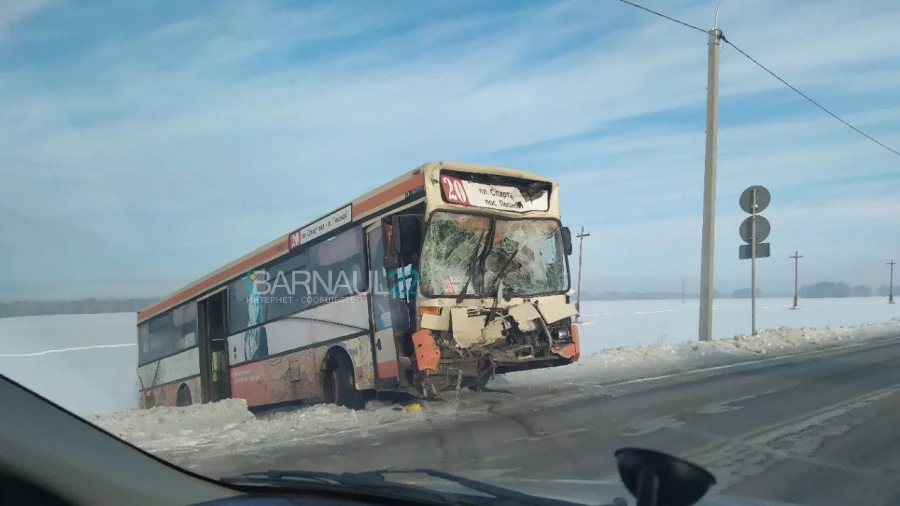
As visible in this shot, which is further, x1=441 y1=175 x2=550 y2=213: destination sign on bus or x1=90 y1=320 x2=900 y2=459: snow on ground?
x1=441 y1=175 x2=550 y2=213: destination sign on bus

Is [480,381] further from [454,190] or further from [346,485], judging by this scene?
[346,485]

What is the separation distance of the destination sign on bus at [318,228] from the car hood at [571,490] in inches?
276

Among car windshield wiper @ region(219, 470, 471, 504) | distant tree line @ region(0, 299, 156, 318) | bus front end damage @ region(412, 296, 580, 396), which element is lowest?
A: bus front end damage @ region(412, 296, 580, 396)

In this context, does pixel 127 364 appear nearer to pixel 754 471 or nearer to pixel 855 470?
pixel 754 471

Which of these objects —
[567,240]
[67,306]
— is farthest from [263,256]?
[67,306]

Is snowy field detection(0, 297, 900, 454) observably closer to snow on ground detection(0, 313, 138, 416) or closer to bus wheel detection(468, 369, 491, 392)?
snow on ground detection(0, 313, 138, 416)

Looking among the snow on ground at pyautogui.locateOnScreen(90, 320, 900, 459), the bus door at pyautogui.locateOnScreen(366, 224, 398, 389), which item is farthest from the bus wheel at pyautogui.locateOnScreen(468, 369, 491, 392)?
the bus door at pyautogui.locateOnScreen(366, 224, 398, 389)

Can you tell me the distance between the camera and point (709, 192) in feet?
59.0

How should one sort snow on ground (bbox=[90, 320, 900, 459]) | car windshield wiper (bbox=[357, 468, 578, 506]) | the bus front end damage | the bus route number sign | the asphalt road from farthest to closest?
the bus route number sign, the bus front end damage, snow on ground (bbox=[90, 320, 900, 459]), the asphalt road, car windshield wiper (bbox=[357, 468, 578, 506])

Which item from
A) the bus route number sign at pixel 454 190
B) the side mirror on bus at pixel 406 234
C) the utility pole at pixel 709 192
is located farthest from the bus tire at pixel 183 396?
the utility pole at pixel 709 192

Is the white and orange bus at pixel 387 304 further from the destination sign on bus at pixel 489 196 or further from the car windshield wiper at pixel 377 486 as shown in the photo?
the car windshield wiper at pixel 377 486

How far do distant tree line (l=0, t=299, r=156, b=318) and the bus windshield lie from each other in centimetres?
421

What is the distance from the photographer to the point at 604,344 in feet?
67.5

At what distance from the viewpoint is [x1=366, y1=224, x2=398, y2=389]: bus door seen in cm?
927
